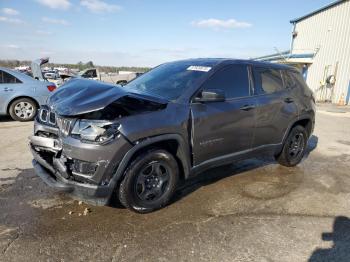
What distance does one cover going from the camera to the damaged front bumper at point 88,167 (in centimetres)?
320

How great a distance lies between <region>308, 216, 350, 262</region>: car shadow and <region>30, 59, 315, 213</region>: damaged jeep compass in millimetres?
1531

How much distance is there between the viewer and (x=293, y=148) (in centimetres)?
575

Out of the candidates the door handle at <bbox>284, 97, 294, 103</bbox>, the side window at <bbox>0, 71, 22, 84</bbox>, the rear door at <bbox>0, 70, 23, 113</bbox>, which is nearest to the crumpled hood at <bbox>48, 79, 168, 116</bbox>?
the door handle at <bbox>284, 97, 294, 103</bbox>

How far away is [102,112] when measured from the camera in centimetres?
327

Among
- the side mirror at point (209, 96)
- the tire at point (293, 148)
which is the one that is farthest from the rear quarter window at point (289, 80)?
the side mirror at point (209, 96)

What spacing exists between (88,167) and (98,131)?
1.24ft

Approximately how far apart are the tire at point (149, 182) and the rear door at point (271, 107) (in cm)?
163

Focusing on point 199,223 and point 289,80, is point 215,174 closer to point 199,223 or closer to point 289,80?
point 199,223

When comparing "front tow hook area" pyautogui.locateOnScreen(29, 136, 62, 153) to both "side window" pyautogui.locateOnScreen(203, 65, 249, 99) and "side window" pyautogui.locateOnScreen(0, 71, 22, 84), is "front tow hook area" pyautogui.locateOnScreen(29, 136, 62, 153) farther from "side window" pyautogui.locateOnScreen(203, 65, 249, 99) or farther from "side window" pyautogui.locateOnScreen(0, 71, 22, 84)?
"side window" pyautogui.locateOnScreen(0, 71, 22, 84)

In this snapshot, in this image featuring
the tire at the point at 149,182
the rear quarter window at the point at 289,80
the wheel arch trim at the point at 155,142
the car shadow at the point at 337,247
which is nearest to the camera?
the car shadow at the point at 337,247

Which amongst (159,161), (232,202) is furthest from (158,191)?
(232,202)

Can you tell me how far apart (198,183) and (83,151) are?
208 centimetres

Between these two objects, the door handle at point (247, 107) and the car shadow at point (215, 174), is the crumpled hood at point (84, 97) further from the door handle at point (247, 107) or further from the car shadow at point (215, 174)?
the car shadow at point (215, 174)

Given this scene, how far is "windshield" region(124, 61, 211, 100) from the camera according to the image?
4.11 m
